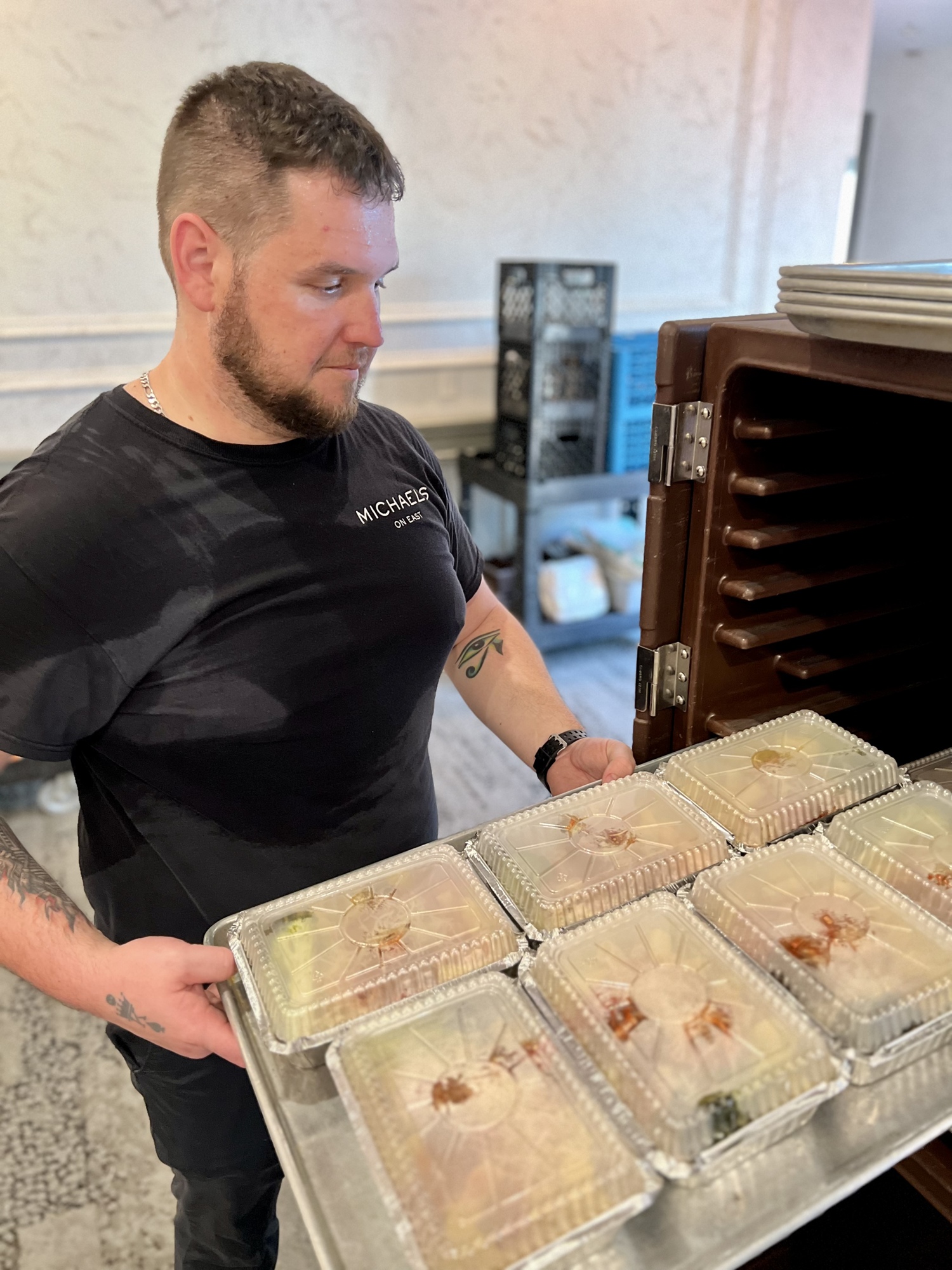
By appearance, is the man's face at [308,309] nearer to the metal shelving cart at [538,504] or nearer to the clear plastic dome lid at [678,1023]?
the clear plastic dome lid at [678,1023]

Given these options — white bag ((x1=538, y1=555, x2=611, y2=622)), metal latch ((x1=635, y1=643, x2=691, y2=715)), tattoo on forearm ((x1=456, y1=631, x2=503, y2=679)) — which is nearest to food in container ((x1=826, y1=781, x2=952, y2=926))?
metal latch ((x1=635, y1=643, x2=691, y2=715))

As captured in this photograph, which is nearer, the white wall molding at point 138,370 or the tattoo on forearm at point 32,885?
the tattoo on forearm at point 32,885

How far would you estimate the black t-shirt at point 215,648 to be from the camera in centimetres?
90

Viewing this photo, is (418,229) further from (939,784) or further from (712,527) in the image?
(939,784)

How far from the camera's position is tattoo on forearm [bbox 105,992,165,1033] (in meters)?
0.77

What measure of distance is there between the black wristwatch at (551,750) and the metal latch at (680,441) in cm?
40

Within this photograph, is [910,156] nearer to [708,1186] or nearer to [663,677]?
[663,677]

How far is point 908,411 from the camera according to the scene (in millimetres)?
1108

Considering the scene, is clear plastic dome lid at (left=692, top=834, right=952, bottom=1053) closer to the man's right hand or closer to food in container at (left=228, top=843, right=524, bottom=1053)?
food in container at (left=228, top=843, right=524, bottom=1053)

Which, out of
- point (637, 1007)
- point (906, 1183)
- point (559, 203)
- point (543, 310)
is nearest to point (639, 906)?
point (637, 1007)

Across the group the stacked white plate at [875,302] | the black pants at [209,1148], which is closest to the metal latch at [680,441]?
the stacked white plate at [875,302]

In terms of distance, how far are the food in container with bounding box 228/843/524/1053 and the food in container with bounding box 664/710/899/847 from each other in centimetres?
26

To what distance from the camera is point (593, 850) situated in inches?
33.6

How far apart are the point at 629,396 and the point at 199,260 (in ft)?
8.08
